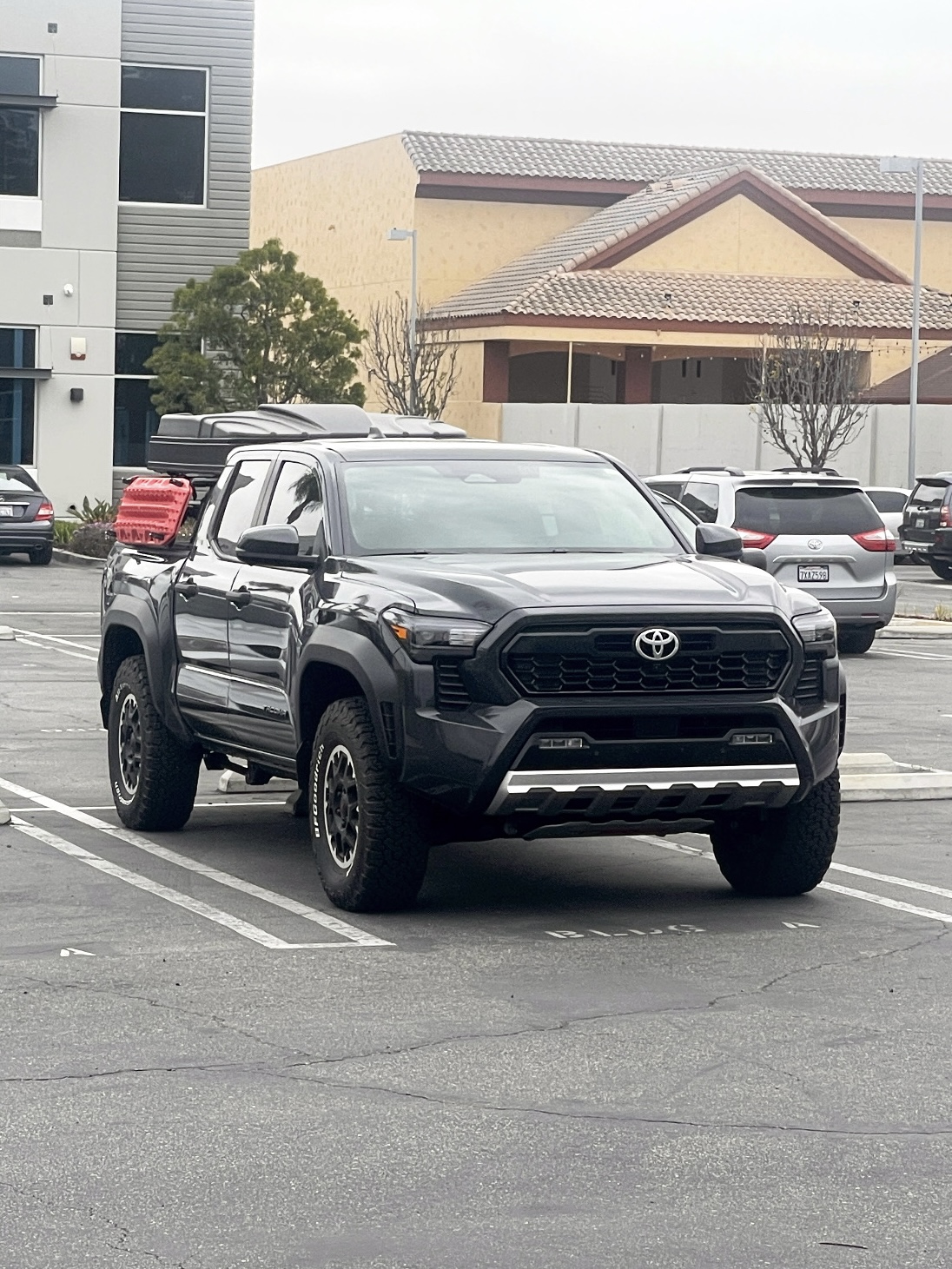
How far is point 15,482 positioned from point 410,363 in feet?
59.0

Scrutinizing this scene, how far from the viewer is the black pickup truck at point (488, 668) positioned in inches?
333

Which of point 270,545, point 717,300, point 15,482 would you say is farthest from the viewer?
point 717,300

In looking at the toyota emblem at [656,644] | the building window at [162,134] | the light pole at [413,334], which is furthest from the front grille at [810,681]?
the light pole at [413,334]

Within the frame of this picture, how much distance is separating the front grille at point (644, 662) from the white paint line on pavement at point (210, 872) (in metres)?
1.13

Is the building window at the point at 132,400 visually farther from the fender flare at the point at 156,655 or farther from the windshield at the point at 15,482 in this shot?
the fender flare at the point at 156,655

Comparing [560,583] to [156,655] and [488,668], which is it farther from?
[156,655]

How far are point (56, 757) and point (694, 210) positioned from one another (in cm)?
4341

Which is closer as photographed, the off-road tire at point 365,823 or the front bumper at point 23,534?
the off-road tire at point 365,823

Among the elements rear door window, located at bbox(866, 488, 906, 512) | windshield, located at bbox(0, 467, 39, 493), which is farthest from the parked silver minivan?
rear door window, located at bbox(866, 488, 906, 512)

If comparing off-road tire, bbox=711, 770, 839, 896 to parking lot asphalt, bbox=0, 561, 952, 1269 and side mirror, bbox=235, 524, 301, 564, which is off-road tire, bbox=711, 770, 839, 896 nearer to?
parking lot asphalt, bbox=0, 561, 952, 1269

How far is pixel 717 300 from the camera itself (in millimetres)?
53219

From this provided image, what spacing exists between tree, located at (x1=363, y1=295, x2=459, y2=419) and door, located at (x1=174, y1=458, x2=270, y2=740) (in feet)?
128

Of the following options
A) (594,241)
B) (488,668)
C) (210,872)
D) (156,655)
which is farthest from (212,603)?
(594,241)

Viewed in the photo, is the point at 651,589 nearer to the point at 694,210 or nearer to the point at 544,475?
the point at 544,475
